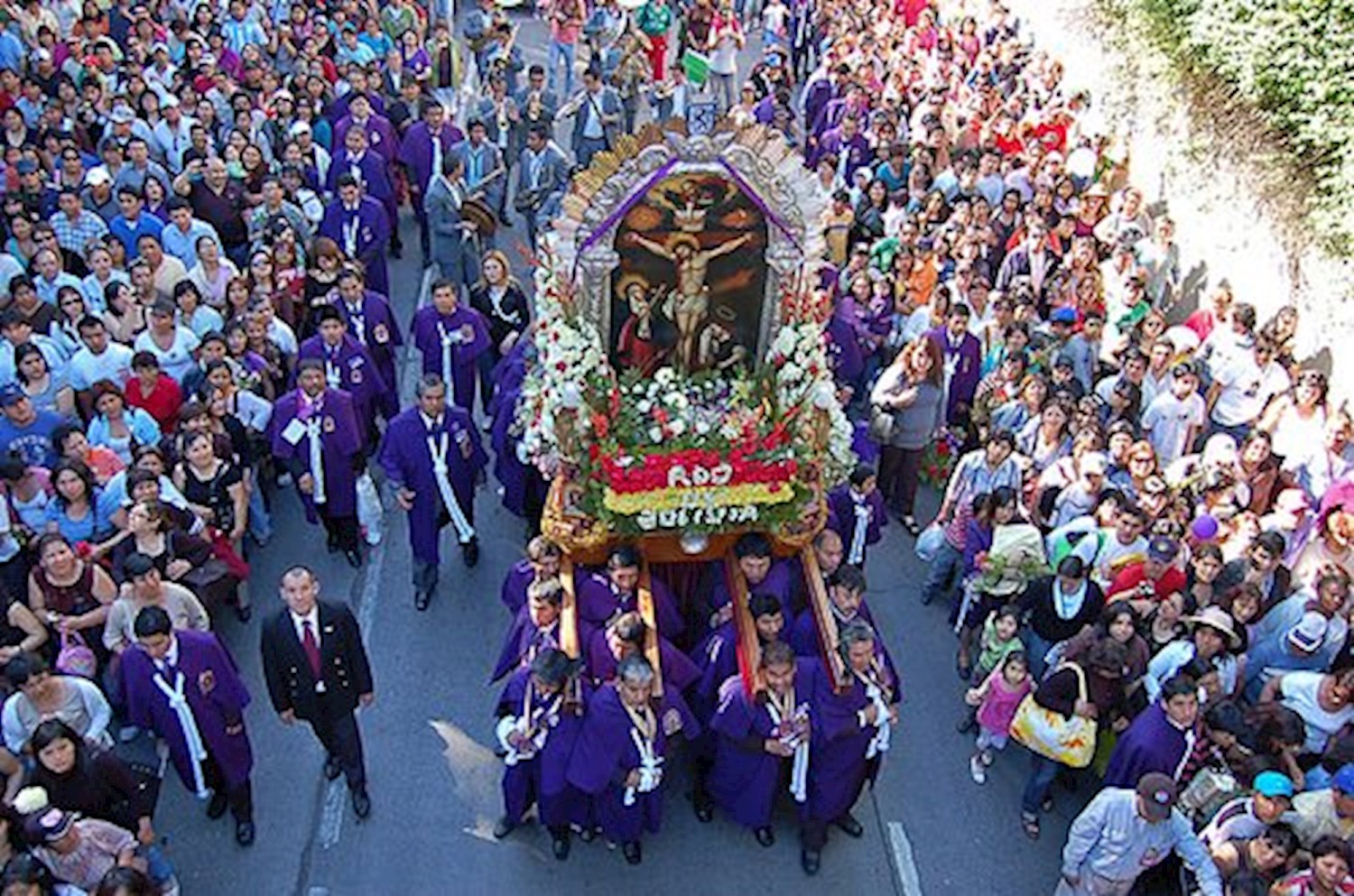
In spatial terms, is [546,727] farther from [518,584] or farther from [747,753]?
[518,584]

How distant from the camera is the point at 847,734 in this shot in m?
6.86

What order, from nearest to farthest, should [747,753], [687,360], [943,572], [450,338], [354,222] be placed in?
[747,753] → [687,360] → [943,572] → [450,338] → [354,222]

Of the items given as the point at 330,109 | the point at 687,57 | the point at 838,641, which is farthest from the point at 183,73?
the point at 838,641

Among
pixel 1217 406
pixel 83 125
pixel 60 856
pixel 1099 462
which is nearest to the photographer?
pixel 60 856

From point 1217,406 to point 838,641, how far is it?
4354 mm

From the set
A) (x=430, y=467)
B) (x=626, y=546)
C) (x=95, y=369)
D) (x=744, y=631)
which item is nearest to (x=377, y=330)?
(x=430, y=467)

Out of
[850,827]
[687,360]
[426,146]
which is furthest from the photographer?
[426,146]

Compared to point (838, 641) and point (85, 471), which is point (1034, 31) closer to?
point (838, 641)

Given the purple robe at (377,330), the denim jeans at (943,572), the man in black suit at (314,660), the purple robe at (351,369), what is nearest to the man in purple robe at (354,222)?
the purple robe at (377,330)

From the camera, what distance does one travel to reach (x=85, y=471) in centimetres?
747

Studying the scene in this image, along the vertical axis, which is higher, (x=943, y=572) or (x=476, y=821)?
(x=943, y=572)

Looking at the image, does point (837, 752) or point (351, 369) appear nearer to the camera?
point (837, 752)

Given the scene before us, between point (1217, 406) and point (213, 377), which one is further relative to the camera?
point (1217, 406)

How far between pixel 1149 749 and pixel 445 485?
4853 millimetres
